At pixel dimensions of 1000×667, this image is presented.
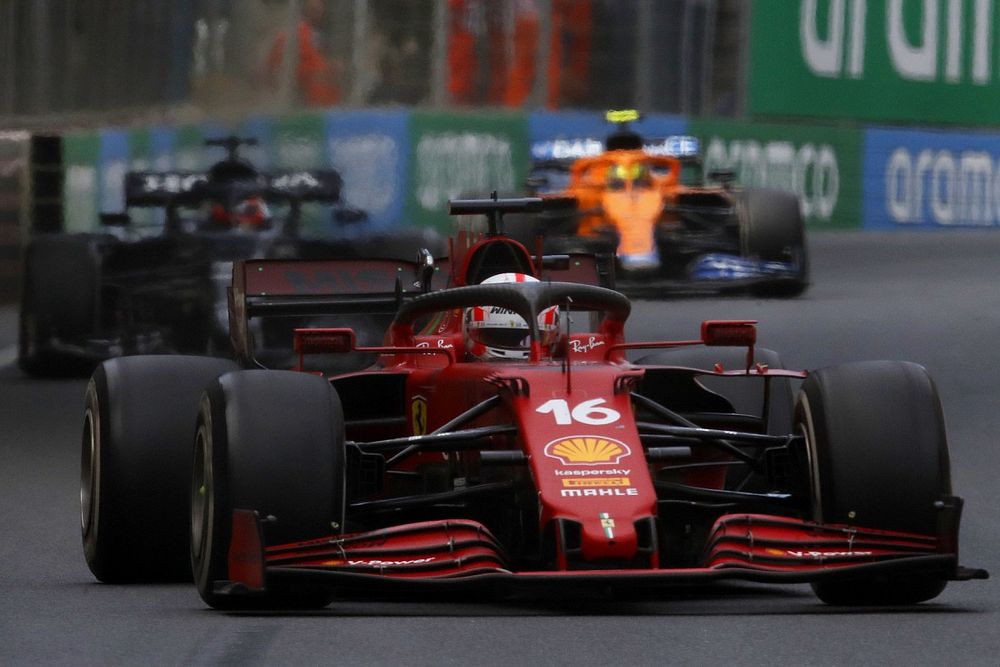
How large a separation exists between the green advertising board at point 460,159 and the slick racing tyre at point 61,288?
5.30 meters

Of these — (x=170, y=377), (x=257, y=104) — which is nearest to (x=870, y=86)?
(x=257, y=104)

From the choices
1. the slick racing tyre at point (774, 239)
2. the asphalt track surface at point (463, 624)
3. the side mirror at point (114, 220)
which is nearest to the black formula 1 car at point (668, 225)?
the slick racing tyre at point (774, 239)

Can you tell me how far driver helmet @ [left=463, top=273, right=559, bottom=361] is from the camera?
809 cm

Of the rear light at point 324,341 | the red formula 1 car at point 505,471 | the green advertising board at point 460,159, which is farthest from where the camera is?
the green advertising board at point 460,159

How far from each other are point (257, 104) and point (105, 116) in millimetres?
1619

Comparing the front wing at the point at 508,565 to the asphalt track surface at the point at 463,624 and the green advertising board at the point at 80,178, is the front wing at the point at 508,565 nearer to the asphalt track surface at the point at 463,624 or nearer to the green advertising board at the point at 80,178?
the asphalt track surface at the point at 463,624

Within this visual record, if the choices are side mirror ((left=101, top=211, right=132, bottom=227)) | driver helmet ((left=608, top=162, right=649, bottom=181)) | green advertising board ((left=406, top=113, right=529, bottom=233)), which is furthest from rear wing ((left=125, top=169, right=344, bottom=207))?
driver helmet ((left=608, top=162, right=649, bottom=181))

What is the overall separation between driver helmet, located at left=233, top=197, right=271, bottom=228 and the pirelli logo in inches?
422

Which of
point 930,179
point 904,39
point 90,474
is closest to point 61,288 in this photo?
point 90,474

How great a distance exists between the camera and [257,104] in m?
19.8

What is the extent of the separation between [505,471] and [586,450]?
0.50 m

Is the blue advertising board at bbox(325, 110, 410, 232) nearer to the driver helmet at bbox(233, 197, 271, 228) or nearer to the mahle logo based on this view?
the driver helmet at bbox(233, 197, 271, 228)

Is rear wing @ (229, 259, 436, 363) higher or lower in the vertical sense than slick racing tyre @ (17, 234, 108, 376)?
higher

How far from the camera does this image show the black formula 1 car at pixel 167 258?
1623 cm
